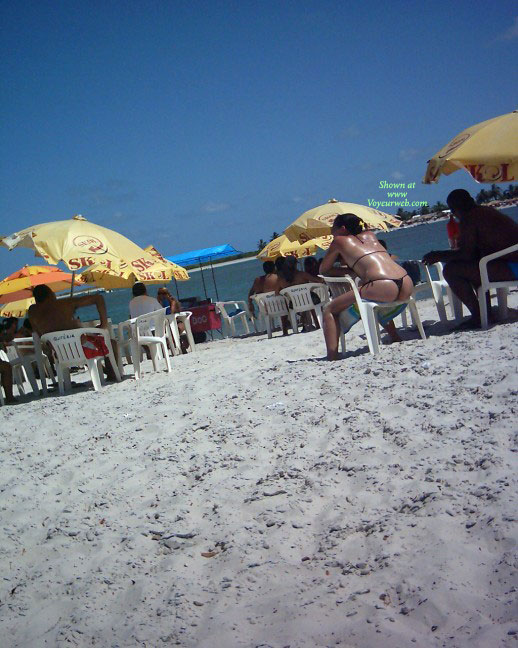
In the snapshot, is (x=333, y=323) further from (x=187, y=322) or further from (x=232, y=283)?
(x=232, y=283)

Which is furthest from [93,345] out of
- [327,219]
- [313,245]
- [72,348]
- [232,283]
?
[232,283]

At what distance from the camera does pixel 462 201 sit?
18.5ft

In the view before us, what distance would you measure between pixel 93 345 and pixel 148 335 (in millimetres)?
1013

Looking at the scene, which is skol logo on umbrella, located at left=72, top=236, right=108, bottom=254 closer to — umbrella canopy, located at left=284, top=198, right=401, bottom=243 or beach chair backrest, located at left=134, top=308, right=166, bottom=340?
beach chair backrest, located at left=134, top=308, right=166, bottom=340

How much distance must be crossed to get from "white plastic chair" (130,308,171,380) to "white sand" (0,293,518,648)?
2151 mm

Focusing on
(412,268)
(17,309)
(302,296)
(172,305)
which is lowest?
(302,296)

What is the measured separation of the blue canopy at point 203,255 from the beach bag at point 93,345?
8930 mm

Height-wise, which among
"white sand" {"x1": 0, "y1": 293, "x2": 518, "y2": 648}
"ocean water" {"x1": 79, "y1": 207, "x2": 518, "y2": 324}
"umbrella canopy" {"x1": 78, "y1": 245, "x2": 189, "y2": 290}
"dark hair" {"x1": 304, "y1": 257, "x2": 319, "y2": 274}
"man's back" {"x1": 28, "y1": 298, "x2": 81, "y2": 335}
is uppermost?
"ocean water" {"x1": 79, "y1": 207, "x2": 518, "y2": 324}

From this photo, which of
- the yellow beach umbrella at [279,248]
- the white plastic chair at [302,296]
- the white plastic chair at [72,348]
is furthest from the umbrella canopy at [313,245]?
the white plastic chair at [72,348]

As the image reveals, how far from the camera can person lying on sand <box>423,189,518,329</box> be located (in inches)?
213

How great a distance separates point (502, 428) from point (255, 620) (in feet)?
5.21

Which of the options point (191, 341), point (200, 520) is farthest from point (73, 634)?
point (191, 341)

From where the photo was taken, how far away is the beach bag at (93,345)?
6.44m

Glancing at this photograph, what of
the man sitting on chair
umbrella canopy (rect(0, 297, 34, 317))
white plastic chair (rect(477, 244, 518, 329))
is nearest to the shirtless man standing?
the man sitting on chair
